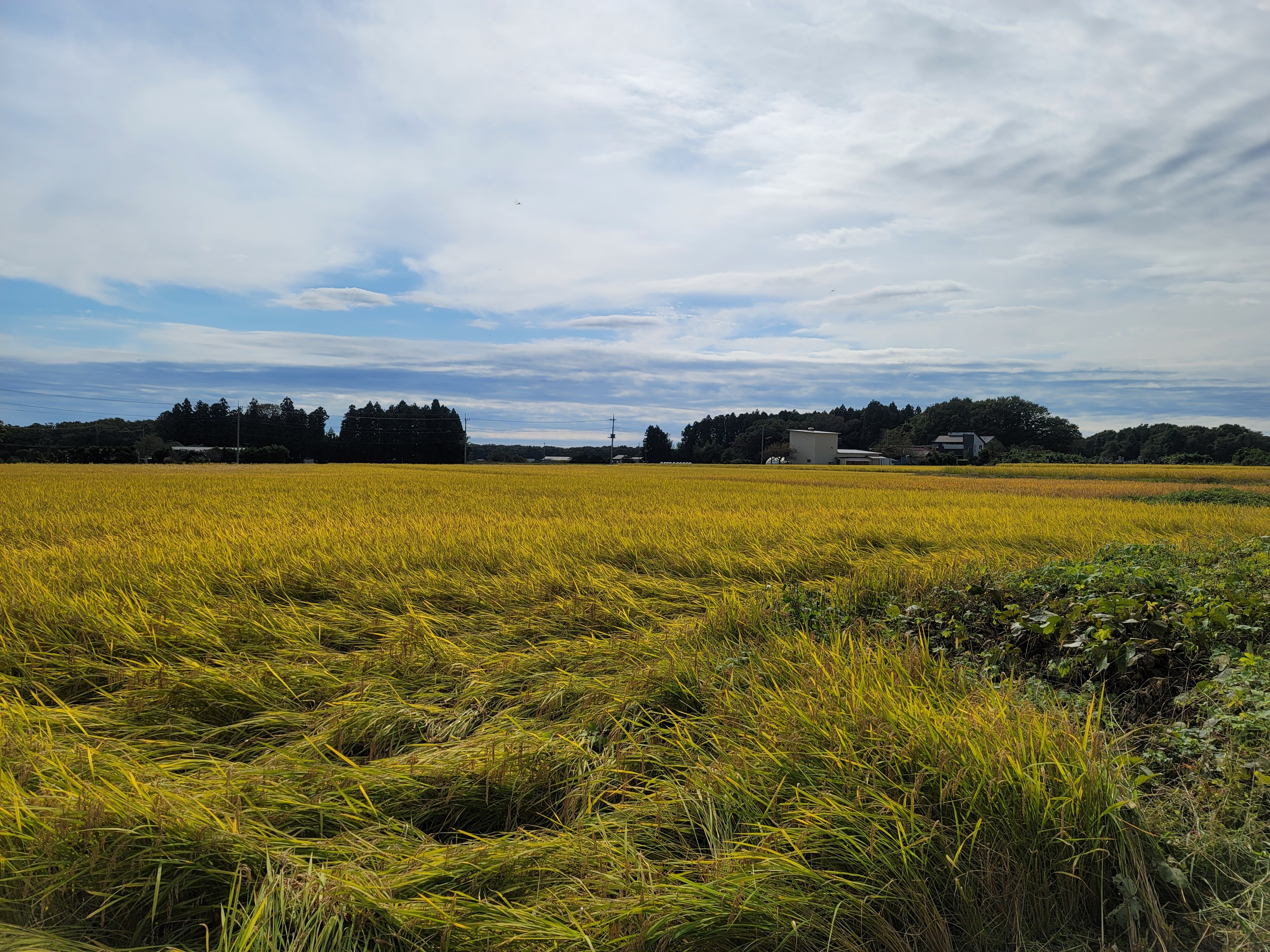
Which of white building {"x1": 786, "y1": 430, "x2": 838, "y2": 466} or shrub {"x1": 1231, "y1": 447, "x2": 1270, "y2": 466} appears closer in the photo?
shrub {"x1": 1231, "y1": 447, "x2": 1270, "y2": 466}

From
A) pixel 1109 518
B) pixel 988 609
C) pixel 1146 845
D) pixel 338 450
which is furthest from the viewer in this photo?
pixel 338 450

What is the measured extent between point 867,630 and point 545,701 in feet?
7.23

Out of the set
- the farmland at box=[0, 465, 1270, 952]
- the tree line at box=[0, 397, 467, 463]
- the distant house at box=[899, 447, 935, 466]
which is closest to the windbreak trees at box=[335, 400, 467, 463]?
the tree line at box=[0, 397, 467, 463]

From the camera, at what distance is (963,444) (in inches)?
3935

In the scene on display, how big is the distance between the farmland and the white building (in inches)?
3170

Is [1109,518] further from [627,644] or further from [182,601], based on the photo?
[182,601]

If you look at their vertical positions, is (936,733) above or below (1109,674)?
above

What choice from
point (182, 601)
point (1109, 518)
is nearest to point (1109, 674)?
point (182, 601)

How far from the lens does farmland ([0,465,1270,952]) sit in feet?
5.56

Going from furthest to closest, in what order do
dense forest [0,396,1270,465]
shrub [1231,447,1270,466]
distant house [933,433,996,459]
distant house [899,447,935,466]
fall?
distant house [933,433,996,459]
distant house [899,447,935,466]
dense forest [0,396,1270,465]
shrub [1231,447,1270,466]

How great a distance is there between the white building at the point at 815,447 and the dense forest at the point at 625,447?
8352mm

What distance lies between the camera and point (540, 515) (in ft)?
35.5

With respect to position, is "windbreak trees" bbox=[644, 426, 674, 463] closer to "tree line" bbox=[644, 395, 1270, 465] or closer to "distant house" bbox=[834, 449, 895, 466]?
"tree line" bbox=[644, 395, 1270, 465]

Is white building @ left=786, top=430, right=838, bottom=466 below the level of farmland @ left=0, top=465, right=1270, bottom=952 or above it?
above
